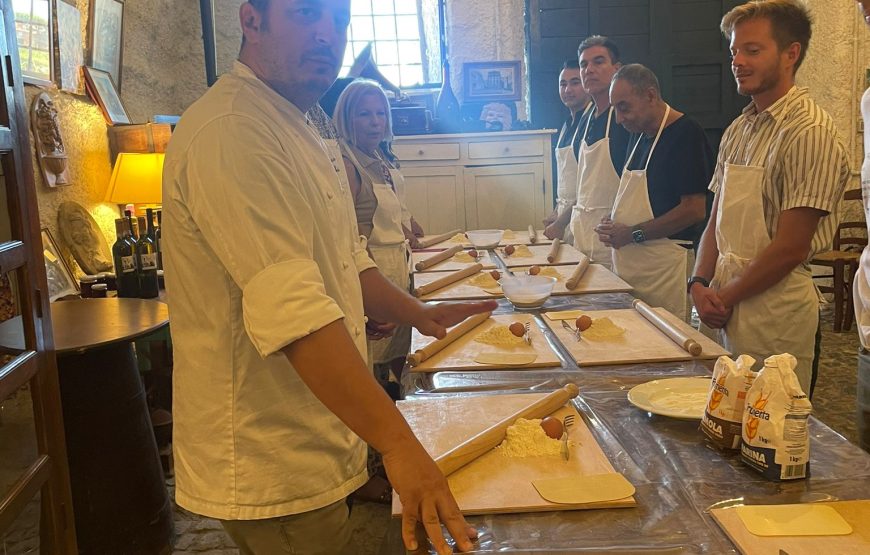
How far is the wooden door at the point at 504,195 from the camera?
5.72 metres

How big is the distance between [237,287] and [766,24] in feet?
5.95

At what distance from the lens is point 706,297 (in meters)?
2.27

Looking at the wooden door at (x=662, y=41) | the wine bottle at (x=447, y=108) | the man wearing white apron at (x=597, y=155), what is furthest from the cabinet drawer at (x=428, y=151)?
the man wearing white apron at (x=597, y=155)

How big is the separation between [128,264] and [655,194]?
2.38 metres

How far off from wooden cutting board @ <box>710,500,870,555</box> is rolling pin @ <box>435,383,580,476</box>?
1.28 ft

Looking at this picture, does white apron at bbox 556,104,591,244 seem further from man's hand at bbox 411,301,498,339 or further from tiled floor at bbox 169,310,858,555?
man's hand at bbox 411,301,498,339

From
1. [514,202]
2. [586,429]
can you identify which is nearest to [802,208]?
[586,429]

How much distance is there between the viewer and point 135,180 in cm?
340

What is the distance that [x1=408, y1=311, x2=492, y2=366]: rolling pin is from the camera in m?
1.79

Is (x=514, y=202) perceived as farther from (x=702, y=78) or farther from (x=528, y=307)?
(x=528, y=307)

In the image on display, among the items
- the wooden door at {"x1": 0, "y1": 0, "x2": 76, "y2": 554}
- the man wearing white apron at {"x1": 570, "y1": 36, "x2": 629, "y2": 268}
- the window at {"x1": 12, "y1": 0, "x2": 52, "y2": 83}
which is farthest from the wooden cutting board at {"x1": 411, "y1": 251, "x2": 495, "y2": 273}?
the window at {"x1": 12, "y1": 0, "x2": 52, "y2": 83}

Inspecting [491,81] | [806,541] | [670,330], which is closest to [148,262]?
[670,330]

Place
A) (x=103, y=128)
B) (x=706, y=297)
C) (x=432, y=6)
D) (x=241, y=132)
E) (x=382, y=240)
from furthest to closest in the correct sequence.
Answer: (x=432, y=6), (x=103, y=128), (x=382, y=240), (x=706, y=297), (x=241, y=132)

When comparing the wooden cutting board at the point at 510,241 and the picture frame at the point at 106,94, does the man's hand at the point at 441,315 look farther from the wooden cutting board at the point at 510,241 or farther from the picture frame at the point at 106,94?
the picture frame at the point at 106,94
